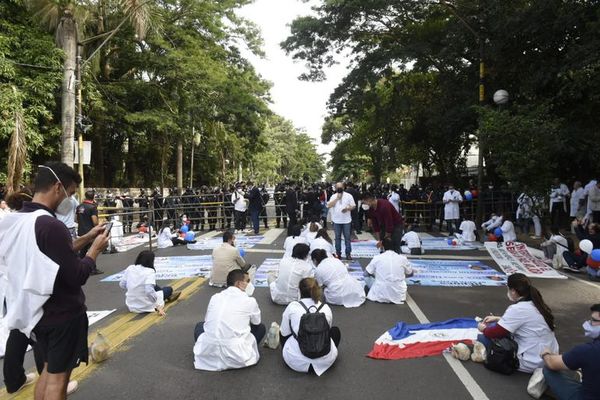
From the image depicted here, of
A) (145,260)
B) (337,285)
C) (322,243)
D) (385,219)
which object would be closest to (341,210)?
(385,219)

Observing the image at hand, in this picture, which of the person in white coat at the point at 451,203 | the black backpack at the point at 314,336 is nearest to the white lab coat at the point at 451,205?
the person in white coat at the point at 451,203

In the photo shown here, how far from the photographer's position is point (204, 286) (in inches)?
327

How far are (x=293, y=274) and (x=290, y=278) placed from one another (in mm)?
85

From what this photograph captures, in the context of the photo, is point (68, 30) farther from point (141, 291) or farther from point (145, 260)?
point (141, 291)

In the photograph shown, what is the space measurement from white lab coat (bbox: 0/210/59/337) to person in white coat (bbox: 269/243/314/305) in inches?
168

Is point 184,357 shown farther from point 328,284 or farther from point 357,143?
point 357,143

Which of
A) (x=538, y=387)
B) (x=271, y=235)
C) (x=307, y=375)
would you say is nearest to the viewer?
(x=538, y=387)

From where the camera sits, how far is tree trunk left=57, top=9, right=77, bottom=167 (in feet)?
44.7

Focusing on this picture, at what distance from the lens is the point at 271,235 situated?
1603cm

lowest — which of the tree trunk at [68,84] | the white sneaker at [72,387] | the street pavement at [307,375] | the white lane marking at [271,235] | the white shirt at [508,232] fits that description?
the street pavement at [307,375]

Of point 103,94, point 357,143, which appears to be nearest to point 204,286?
point 103,94

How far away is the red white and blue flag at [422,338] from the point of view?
496cm

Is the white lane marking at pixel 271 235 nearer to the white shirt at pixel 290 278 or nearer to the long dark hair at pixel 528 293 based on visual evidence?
the white shirt at pixel 290 278

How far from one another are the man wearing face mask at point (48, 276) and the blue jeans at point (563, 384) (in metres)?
3.75
